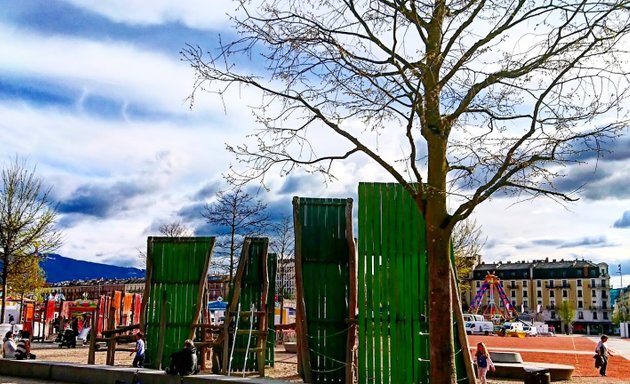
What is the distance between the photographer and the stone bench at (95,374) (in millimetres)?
13991

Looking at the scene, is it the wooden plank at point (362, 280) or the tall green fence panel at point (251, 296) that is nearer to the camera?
the wooden plank at point (362, 280)

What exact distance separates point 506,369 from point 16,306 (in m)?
37.3

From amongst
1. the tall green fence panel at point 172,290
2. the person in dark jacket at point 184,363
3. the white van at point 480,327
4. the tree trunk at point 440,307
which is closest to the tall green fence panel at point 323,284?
the person in dark jacket at point 184,363

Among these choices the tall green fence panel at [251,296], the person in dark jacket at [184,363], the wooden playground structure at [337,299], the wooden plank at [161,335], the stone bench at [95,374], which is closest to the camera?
the stone bench at [95,374]

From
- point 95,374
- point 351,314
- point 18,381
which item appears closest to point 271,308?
point 351,314

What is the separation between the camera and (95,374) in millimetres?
15594

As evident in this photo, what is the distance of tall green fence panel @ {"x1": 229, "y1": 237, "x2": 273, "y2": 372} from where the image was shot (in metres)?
17.6

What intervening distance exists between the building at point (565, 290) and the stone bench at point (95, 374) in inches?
4844

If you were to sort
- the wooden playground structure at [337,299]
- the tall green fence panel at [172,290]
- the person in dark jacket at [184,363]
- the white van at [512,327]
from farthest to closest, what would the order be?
the white van at [512,327] < the tall green fence panel at [172,290] < the person in dark jacket at [184,363] < the wooden playground structure at [337,299]

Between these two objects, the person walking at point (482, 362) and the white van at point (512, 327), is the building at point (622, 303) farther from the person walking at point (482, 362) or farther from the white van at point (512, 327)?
the person walking at point (482, 362)

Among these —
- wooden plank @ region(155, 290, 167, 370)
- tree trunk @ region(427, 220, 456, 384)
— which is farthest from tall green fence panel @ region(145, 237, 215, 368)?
tree trunk @ region(427, 220, 456, 384)

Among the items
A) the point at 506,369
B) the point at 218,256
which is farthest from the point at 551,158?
the point at 218,256

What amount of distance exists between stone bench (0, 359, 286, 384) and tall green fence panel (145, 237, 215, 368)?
127 cm

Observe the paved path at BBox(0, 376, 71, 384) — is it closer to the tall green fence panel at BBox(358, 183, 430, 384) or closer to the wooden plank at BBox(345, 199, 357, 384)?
the wooden plank at BBox(345, 199, 357, 384)
